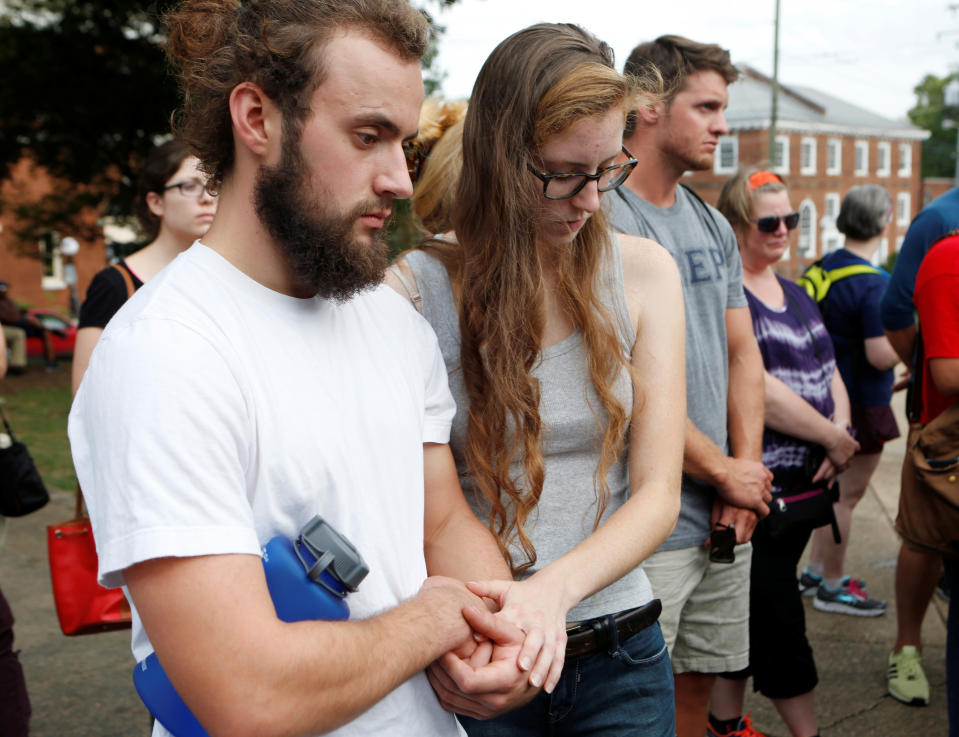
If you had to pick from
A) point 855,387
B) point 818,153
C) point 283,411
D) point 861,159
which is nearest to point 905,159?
point 861,159

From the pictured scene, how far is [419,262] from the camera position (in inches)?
82.7

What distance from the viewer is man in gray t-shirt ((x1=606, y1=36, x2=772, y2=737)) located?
2699 millimetres

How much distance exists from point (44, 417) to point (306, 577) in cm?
1215

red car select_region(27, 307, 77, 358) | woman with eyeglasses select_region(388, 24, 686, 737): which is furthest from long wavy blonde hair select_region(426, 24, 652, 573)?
red car select_region(27, 307, 77, 358)

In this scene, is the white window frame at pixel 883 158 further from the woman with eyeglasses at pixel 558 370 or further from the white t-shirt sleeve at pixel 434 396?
the white t-shirt sleeve at pixel 434 396

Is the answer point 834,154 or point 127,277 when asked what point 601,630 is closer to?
point 127,277

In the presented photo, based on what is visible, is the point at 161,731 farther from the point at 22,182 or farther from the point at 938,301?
the point at 22,182

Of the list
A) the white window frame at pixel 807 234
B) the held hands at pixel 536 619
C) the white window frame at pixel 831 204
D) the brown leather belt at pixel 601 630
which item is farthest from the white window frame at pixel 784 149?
the held hands at pixel 536 619

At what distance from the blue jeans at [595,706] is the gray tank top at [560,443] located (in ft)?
0.36

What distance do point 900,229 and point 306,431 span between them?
204 ft

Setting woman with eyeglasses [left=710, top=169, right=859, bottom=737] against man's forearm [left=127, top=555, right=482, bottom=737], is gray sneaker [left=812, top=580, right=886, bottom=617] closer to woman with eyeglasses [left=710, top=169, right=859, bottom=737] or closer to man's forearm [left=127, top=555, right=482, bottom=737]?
woman with eyeglasses [left=710, top=169, right=859, bottom=737]

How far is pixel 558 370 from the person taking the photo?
2043mm

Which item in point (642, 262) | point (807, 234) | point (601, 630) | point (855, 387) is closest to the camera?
point (601, 630)

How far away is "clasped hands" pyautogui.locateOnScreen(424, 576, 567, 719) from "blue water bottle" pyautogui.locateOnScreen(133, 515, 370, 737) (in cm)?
27
